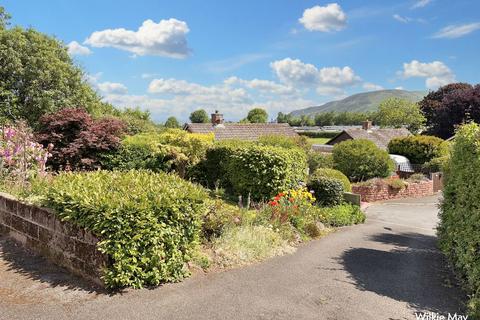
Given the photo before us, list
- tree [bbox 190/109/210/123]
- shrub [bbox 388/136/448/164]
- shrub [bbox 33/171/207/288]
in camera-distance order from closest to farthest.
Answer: shrub [bbox 33/171/207/288] → shrub [bbox 388/136/448/164] → tree [bbox 190/109/210/123]

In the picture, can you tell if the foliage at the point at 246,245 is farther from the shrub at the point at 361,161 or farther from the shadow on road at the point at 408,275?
the shrub at the point at 361,161

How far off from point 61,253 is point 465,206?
652 cm

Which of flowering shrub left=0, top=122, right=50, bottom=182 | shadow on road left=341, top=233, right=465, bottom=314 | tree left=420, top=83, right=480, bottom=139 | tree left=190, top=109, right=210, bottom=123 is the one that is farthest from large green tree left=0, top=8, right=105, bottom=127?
tree left=190, top=109, right=210, bottom=123

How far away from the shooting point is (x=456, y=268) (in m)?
7.20

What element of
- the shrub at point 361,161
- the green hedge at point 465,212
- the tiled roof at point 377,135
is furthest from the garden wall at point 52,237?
the tiled roof at point 377,135

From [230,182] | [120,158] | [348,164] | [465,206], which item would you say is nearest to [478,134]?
[465,206]

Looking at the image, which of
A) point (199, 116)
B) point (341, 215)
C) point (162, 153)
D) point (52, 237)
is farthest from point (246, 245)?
point (199, 116)

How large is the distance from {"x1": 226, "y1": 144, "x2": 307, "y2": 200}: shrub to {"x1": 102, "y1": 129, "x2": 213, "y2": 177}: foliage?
186 cm

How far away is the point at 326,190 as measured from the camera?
13281 mm

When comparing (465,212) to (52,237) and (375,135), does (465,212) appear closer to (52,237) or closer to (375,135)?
(52,237)

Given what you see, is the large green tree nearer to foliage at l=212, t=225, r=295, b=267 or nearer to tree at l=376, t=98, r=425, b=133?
foliage at l=212, t=225, r=295, b=267

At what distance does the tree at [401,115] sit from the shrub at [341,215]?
1913 inches

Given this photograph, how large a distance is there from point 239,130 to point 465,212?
946 inches

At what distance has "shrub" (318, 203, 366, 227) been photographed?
38.2 feet
